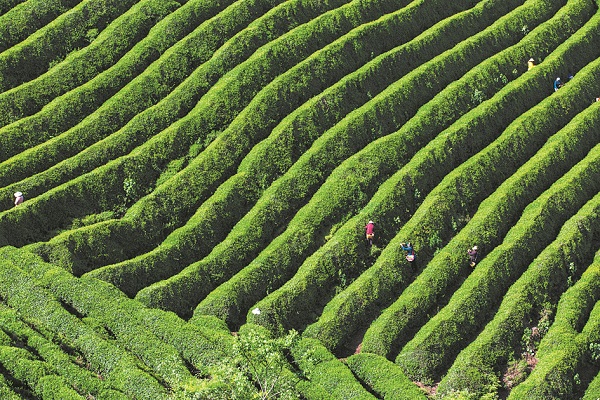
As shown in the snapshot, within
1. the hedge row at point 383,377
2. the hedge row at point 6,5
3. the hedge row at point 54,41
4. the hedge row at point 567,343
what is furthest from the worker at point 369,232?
the hedge row at point 6,5

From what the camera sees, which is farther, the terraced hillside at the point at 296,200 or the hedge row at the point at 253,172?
the hedge row at the point at 253,172

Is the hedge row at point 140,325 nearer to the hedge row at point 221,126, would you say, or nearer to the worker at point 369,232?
the hedge row at point 221,126

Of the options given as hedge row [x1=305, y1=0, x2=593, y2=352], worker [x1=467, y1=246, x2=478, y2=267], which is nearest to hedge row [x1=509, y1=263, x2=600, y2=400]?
worker [x1=467, y1=246, x2=478, y2=267]

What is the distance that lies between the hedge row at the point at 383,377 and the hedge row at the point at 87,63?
15788mm

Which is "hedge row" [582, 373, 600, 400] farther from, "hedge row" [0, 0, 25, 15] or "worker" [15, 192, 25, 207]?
"hedge row" [0, 0, 25, 15]

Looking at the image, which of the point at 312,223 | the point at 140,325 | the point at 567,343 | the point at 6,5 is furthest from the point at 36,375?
the point at 6,5

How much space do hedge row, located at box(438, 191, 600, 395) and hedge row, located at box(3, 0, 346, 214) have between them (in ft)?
49.4

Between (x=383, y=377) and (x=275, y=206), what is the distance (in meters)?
8.34

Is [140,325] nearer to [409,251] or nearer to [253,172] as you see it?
[253,172]

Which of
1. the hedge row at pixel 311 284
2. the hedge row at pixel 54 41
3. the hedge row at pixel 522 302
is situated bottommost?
the hedge row at pixel 522 302

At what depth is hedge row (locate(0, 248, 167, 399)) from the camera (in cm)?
3147

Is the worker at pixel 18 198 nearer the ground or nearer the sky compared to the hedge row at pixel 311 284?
nearer the sky

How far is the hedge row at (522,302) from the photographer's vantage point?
113 ft

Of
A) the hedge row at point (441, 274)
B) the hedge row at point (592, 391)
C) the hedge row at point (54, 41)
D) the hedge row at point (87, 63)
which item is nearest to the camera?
the hedge row at point (592, 391)
